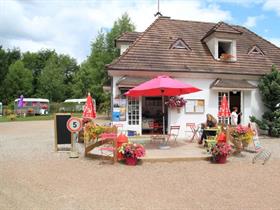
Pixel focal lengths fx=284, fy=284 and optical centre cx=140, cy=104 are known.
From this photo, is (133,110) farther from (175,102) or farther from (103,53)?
(103,53)

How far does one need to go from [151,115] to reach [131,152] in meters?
8.61

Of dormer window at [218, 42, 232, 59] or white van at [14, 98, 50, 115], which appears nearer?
dormer window at [218, 42, 232, 59]

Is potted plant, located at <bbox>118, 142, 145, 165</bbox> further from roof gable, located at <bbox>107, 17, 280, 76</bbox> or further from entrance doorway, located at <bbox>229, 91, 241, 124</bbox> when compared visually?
entrance doorway, located at <bbox>229, 91, 241, 124</bbox>

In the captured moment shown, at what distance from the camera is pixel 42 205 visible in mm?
4820

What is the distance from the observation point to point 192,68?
14.1 m

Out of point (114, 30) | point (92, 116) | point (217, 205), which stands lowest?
point (217, 205)

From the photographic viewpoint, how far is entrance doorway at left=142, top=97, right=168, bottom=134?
1488 cm

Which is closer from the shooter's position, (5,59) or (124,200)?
(124,200)

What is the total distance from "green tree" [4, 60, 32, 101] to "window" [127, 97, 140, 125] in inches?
1854

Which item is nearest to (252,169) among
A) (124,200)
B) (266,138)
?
(124,200)

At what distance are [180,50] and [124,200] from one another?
1150 cm

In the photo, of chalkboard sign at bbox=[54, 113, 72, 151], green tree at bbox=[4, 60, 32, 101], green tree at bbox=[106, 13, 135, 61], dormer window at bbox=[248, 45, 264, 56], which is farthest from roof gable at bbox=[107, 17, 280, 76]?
green tree at bbox=[4, 60, 32, 101]

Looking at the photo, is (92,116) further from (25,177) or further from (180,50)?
(180,50)

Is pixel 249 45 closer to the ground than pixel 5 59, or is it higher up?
closer to the ground
